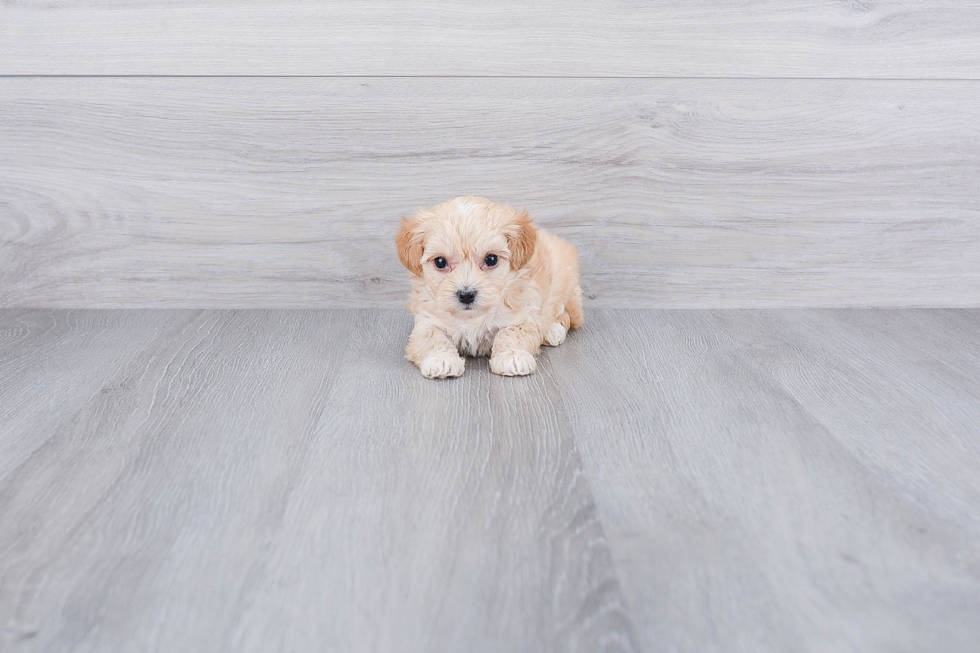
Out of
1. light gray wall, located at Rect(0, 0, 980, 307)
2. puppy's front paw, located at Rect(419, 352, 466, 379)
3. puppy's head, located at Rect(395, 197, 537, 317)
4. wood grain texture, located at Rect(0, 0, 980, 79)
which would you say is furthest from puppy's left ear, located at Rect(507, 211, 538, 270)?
wood grain texture, located at Rect(0, 0, 980, 79)

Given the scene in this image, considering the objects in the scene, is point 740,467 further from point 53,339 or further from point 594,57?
point 53,339

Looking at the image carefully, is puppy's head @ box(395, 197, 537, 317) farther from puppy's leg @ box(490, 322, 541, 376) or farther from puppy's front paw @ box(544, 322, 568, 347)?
puppy's front paw @ box(544, 322, 568, 347)

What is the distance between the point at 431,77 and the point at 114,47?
0.73 metres

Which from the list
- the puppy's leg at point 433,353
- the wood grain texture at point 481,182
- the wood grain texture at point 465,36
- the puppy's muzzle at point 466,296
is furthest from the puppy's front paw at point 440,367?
the wood grain texture at point 465,36

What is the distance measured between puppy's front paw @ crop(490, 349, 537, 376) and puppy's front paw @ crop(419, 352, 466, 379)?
70 millimetres

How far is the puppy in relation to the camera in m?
1.34

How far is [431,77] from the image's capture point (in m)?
1.71

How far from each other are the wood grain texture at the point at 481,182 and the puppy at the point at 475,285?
0.37m

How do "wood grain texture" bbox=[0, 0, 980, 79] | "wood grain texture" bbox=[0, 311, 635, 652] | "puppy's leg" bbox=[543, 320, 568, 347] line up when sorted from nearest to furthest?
"wood grain texture" bbox=[0, 311, 635, 652]
"puppy's leg" bbox=[543, 320, 568, 347]
"wood grain texture" bbox=[0, 0, 980, 79]

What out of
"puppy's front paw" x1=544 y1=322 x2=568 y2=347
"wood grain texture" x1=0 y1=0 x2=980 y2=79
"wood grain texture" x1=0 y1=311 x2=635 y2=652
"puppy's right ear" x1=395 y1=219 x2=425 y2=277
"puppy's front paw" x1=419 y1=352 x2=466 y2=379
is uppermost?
"wood grain texture" x1=0 y1=0 x2=980 y2=79

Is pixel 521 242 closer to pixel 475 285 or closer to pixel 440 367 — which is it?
pixel 475 285

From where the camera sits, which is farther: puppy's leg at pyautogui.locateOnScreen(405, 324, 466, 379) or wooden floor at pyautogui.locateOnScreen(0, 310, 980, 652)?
puppy's leg at pyautogui.locateOnScreen(405, 324, 466, 379)

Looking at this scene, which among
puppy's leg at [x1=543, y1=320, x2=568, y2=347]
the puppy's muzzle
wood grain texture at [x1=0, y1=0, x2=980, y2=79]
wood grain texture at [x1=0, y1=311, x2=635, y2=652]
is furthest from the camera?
wood grain texture at [x1=0, y1=0, x2=980, y2=79]

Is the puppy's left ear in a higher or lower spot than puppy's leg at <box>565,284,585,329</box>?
higher
